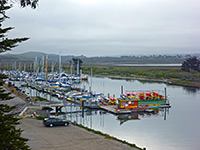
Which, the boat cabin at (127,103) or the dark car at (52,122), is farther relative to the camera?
the boat cabin at (127,103)

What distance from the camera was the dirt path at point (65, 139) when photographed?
46.1 ft

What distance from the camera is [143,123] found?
83.4ft

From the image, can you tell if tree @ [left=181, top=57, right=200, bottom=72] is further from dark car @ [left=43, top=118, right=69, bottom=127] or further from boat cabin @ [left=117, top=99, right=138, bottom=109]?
dark car @ [left=43, top=118, right=69, bottom=127]

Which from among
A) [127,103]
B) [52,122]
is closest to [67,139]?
[52,122]

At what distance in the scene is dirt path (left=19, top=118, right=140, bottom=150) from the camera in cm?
1404

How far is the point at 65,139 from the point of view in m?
15.4

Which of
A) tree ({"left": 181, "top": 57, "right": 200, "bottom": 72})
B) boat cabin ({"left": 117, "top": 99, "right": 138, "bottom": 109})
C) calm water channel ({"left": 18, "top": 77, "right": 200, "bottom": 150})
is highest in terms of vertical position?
tree ({"left": 181, "top": 57, "right": 200, "bottom": 72})

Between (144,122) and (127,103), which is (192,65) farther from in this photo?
(144,122)

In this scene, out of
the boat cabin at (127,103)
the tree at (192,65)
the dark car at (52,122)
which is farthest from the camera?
the tree at (192,65)

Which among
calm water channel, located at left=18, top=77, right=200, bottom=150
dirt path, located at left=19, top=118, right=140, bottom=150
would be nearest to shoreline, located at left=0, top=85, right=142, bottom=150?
dirt path, located at left=19, top=118, right=140, bottom=150

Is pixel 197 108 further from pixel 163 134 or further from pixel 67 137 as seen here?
pixel 67 137

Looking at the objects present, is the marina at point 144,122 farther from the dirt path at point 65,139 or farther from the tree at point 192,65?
the tree at point 192,65

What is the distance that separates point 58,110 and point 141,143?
39.7 ft

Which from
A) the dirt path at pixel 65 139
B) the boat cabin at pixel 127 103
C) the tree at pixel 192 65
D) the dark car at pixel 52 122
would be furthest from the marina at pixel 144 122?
the tree at pixel 192 65
